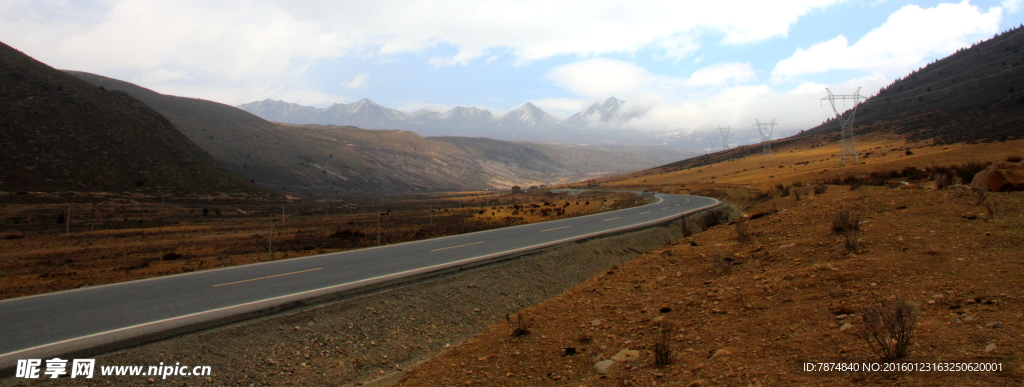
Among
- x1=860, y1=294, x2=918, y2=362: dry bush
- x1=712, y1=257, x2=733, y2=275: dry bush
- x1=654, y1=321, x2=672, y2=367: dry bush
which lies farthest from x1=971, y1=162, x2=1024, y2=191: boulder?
x1=654, y1=321, x2=672, y2=367: dry bush

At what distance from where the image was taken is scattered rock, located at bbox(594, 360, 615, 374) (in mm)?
6253

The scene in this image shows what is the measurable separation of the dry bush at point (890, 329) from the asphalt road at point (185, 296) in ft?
28.0

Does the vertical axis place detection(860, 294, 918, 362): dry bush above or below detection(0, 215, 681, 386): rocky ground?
above

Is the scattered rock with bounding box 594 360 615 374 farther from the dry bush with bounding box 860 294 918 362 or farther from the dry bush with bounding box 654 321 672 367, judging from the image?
the dry bush with bounding box 860 294 918 362

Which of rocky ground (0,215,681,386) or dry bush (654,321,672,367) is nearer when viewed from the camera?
dry bush (654,321,672,367)

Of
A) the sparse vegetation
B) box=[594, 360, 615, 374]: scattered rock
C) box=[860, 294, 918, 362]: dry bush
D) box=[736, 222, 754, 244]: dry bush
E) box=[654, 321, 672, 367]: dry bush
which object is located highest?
the sparse vegetation

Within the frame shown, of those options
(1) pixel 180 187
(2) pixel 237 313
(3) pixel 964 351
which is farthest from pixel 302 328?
(1) pixel 180 187

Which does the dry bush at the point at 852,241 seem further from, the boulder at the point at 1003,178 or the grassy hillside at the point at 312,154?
the grassy hillside at the point at 312,154

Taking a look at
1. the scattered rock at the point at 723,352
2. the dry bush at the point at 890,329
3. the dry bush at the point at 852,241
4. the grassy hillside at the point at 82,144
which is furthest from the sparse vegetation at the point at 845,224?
the grassy hillside at the point at 82,144

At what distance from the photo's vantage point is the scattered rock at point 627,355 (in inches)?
252

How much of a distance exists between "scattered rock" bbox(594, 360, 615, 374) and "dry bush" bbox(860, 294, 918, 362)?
8.98ft

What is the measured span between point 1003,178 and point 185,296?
Result: 19610 millimetres

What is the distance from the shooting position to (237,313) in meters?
8.26

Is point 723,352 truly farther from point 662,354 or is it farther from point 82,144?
point 82,144
